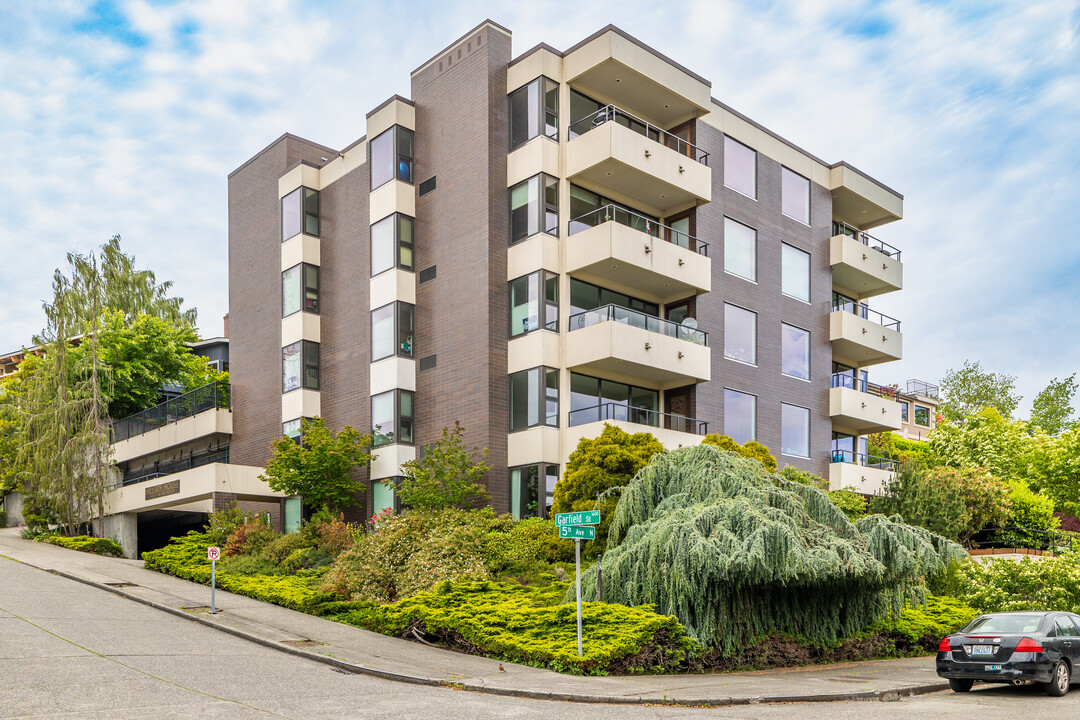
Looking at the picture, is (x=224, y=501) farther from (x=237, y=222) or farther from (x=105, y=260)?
(x=105, y=260)

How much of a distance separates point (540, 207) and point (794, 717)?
62.5 ft

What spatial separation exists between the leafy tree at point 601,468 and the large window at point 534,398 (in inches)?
143

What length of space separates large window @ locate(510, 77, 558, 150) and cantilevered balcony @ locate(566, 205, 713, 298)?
296cm

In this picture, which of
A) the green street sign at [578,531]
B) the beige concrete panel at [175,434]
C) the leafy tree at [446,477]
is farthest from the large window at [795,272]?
the beige concrete panel at [175,434]

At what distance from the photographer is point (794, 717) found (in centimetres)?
1235

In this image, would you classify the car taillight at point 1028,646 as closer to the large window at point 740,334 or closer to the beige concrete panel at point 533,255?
the beige concrete panel at point 533,255

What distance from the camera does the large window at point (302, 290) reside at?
34.8 metres

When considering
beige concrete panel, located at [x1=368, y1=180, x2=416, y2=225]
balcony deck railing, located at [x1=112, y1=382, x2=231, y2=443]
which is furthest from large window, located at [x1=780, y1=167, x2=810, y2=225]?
balcony deck railing, located at [x1=112, y1=382, x2=231, y2=443]

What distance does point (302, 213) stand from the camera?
116 ft

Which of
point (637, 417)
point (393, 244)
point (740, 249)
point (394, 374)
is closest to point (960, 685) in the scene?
point (637, 417)

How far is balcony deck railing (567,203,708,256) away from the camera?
29.2 metres

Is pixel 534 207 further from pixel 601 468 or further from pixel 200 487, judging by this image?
pixel 200 487

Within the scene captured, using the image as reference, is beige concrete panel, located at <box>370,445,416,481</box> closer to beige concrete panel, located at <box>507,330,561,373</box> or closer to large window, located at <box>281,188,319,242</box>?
beige concrete panel, located at <box>507,330,561,373</box>

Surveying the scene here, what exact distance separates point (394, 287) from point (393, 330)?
1.41 metres
